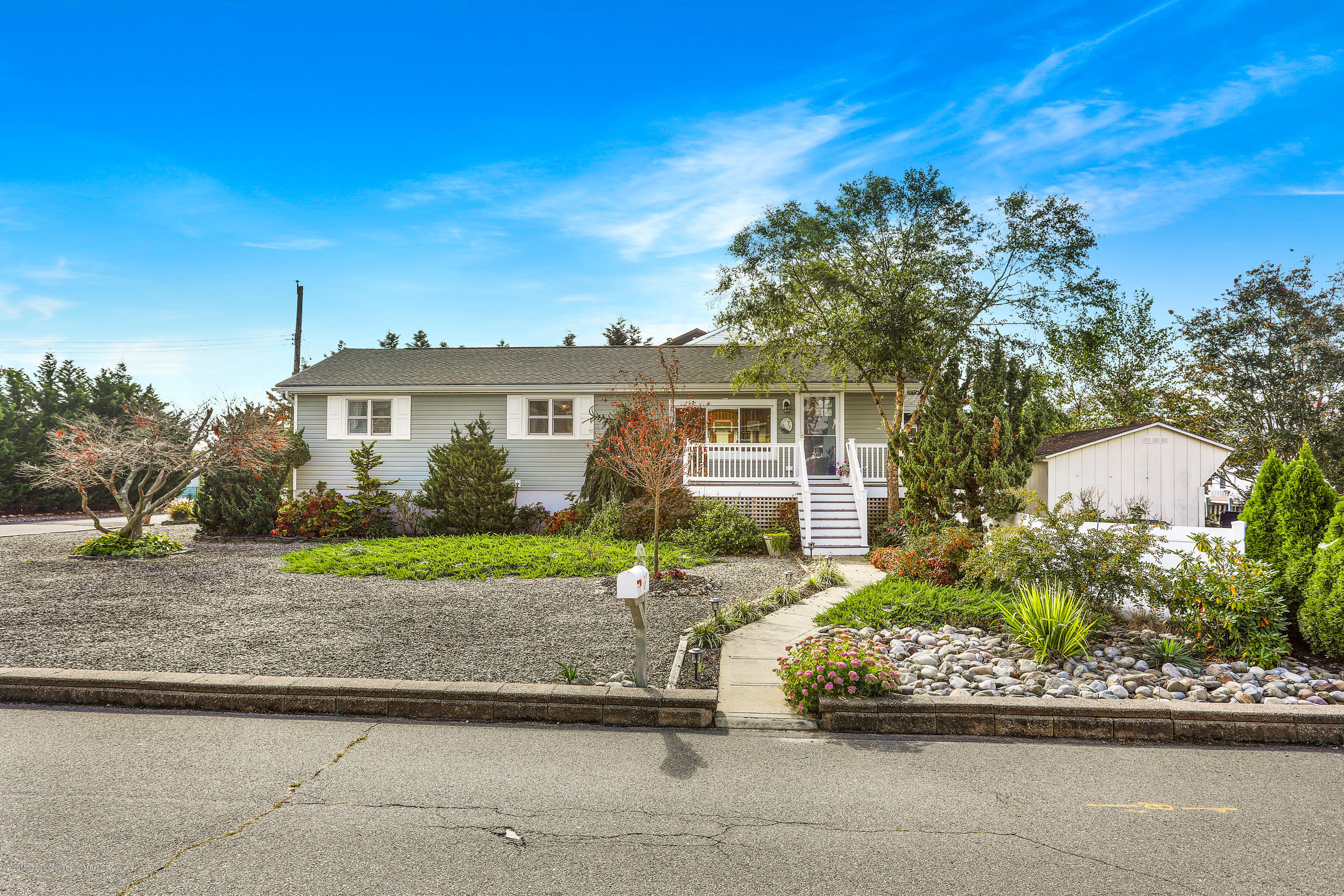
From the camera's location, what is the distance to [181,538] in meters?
15.7

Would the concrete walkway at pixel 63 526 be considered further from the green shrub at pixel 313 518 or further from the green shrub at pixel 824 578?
the green shrub at pixel 824 578

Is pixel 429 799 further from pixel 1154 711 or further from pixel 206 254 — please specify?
pixel 206 254

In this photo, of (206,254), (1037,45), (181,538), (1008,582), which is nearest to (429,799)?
(1008,582)

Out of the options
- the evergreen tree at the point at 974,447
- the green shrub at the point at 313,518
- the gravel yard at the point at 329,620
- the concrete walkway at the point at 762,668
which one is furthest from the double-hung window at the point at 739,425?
the green shrub at the point at 313,518

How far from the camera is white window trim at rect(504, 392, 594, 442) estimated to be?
691 inches

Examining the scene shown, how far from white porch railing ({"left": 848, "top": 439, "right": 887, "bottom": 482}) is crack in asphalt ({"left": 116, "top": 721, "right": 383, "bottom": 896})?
42.6 ft

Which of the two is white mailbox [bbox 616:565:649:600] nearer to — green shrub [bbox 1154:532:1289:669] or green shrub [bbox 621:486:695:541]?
green shrub [bbox 1154:532:1289:669]

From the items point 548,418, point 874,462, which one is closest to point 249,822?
point 874,462

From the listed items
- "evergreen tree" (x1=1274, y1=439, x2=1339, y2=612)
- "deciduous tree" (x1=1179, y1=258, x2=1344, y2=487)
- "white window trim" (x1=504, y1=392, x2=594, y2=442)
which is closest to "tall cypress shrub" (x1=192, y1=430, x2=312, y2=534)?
"white window trim" (x1=504, y1=392, x2=594, y2=442)

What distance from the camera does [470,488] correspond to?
15.7 meters

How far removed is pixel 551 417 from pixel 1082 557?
13452mm

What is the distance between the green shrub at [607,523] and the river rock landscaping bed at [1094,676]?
8433 millimetres

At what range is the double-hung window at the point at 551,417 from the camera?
58.1 ft

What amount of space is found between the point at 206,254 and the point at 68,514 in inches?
619
